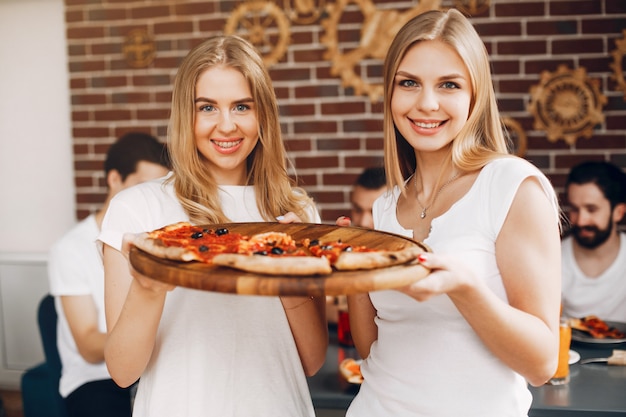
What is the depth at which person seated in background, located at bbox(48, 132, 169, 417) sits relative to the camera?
2604mm

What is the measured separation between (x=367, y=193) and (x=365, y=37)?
888mm

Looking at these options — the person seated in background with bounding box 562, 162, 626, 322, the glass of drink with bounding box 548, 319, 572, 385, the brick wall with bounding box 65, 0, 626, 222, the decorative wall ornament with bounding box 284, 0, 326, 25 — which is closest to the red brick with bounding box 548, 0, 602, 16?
the brick wall with bounding box 65, 0, 626, 222

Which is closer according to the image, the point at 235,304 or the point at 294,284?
the point at 294,284

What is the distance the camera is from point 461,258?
138 centimetres

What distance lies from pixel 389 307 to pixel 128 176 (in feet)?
6.07

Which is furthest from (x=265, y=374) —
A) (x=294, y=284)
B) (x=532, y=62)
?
(x=532, y=62)

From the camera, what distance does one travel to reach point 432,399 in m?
1.42

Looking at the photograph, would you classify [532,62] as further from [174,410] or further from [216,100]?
[174,410]

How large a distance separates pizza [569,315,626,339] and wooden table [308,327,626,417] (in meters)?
0.19

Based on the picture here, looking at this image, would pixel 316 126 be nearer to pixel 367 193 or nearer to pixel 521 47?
pixel 367 193

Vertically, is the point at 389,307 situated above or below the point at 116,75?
below

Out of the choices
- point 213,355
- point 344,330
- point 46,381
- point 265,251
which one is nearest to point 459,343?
point 265,251

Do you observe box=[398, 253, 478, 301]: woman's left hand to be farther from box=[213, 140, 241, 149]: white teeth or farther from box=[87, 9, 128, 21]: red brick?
box=[87, 9, 128, 21]: red brick

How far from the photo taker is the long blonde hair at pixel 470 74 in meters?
1.49
